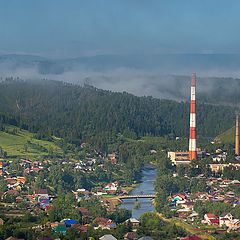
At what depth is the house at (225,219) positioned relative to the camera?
39.0 m

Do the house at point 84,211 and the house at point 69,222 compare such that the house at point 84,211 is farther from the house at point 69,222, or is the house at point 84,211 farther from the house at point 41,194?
the house at point 41,194

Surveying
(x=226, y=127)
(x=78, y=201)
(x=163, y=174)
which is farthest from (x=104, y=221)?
(x=226, y=127)

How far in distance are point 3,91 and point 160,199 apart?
70340mm

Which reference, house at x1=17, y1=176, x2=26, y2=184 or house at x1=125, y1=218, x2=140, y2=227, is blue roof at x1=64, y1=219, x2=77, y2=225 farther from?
house at x1=17, y1=176, x2=26, y2=184

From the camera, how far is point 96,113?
9906 centimetres

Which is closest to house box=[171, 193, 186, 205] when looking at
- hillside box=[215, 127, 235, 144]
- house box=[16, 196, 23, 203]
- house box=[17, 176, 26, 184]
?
house box=[16, 196, 23, 203]

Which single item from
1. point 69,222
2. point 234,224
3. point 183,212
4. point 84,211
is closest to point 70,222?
point 69,222

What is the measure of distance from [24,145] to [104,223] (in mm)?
33905

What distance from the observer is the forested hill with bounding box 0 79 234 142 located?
295 ft

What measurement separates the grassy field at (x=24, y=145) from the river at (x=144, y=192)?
7.83 meters

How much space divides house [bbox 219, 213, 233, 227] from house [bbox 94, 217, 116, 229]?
475 cm

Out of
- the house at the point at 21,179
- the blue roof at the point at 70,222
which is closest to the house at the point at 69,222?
the blue roof at the point at 70,222

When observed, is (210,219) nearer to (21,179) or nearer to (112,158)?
(21,179)

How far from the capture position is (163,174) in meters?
57.3
